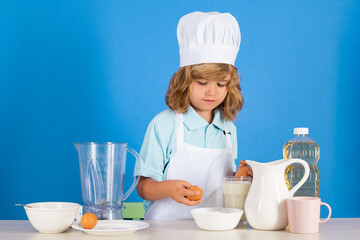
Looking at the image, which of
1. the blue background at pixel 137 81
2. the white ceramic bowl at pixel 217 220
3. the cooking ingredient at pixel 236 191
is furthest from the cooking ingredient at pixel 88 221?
the blue background at pixel 137 81

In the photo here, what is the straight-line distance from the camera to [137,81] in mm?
2225

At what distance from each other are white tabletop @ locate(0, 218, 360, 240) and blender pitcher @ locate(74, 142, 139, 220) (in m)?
0.09

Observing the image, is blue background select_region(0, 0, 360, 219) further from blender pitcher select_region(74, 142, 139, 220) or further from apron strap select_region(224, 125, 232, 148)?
blender pitcher select_region(74, 142, 139, 220)

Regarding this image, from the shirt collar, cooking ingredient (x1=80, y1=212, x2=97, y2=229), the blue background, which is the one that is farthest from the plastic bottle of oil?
the blue background

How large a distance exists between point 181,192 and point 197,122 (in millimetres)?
396

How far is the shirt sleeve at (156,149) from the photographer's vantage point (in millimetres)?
1518

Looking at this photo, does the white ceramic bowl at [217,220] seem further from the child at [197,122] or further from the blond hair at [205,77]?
the blond hair at [205,77]

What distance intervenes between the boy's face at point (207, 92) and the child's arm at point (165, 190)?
28cm

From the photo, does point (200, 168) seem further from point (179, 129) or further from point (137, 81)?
point (137, 81)

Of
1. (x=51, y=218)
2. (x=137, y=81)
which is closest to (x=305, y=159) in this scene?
(x=51, y=218)

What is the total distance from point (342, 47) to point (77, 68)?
1.16 metres

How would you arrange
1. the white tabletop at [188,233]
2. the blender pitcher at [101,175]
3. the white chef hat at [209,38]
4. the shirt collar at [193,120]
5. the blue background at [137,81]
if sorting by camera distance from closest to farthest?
1. the white tabletop at [188,233]
2. the blender pitcher at [101,175]
3. the white chef hat at [209,38]
4. the shirt collar at [193,120]
5. the blue background at [137,81]

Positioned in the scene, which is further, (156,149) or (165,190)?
(156,149)

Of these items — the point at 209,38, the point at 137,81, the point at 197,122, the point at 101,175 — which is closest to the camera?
the point at 101,175
